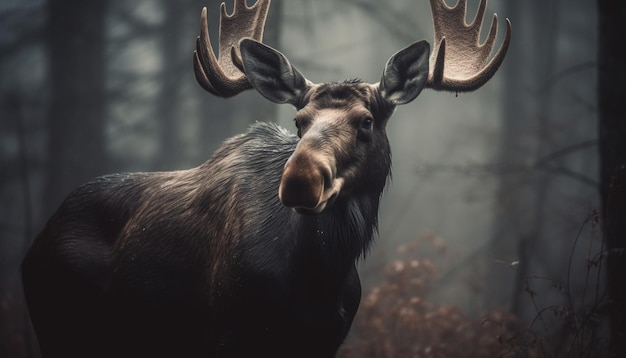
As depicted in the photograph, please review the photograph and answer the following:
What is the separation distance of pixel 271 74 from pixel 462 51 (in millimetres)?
1633

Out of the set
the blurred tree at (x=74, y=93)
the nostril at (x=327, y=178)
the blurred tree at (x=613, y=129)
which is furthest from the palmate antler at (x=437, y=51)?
the blurred tree at (x=74, y=93)

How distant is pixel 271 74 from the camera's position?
4160mm

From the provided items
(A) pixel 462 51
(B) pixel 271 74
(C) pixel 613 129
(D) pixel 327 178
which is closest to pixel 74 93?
(B) pixel 271 74

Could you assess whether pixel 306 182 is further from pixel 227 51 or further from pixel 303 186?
pixel 227 51

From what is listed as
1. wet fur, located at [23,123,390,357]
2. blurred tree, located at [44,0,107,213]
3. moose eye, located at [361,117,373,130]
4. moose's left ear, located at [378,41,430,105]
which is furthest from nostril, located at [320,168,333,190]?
blurred tree, located at [44,0,107,213]

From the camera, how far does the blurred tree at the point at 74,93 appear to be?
33.3ft

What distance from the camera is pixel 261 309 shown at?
366cm

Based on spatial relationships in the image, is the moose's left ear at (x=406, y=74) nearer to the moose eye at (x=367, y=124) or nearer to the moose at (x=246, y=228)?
the moose at (x=246, y=228)

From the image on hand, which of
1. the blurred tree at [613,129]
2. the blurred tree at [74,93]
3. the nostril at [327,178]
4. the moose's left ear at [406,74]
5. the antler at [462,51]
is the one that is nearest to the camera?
the nostril at [327,178]

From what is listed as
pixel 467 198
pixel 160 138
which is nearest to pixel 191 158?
pixel 160 138

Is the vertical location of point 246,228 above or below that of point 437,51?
below

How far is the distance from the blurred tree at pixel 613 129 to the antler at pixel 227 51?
3.29 metres

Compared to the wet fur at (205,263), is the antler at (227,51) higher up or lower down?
higher up

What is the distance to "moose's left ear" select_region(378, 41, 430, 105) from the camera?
3.93m
